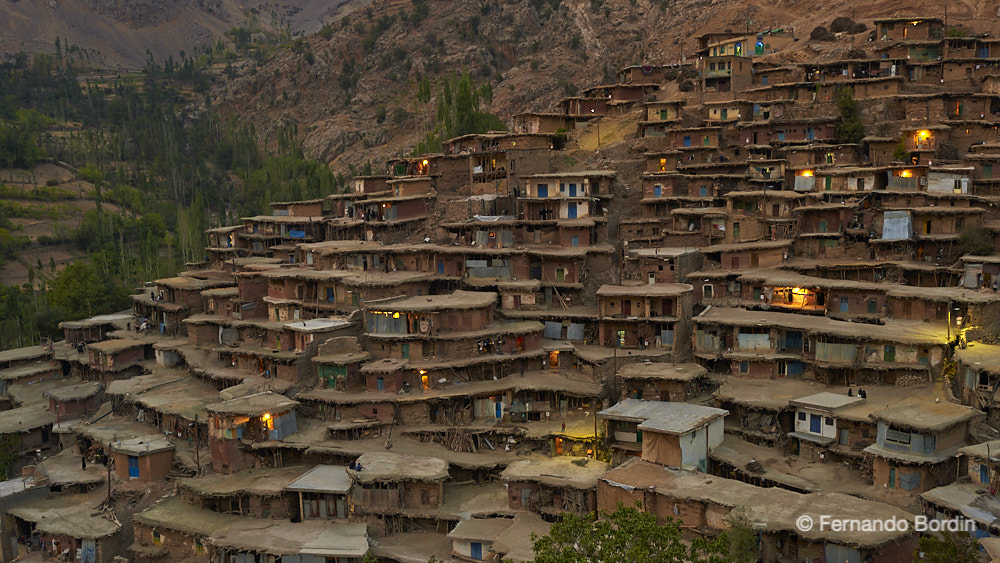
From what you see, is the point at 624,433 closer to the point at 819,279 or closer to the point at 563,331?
the point at 563,331

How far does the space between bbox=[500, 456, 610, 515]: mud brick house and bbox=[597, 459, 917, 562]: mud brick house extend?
2.48 ft

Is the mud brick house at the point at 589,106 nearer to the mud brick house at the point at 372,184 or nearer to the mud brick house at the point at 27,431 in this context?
the mud brick house at the point at 372,184

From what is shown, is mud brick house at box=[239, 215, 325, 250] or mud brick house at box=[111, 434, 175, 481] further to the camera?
mud brick house at box=[239, 215, 325, 250]

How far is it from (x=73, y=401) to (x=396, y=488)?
2740cm

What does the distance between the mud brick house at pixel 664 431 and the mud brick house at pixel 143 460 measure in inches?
846

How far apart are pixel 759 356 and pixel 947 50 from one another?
33054 mm

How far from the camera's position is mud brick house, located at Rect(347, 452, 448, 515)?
3775 cm

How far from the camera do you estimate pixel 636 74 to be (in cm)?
8119

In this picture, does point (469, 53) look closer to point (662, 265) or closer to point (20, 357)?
point (20, 357)

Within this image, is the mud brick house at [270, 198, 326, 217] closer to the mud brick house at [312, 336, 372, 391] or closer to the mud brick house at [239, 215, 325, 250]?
the mud brick house at [239, 215, 325, 250]

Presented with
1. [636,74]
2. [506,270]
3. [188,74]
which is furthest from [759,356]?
[188,74]

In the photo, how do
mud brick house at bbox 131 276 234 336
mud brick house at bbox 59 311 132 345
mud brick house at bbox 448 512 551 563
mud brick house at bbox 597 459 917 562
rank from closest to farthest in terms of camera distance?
mud brick house at bbox 597 459 917 562 < mud brick house at bbox 448 512 551 563 < mud brick house at bbox 131 276 234 336 < mud brick house at bbox 59 311 132 345

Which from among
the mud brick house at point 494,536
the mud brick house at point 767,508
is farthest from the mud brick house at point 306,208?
the mud brick house at point 767,508

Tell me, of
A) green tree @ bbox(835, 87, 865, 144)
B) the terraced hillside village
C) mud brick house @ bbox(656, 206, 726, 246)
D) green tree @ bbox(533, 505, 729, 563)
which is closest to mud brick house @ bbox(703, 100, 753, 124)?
the terraced hillside village
